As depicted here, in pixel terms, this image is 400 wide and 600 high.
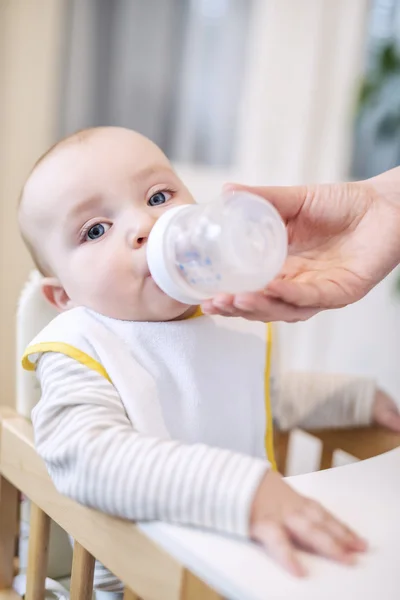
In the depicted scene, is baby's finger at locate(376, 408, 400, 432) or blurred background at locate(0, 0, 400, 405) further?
blurred background at locate(0, 0, 400, 405)

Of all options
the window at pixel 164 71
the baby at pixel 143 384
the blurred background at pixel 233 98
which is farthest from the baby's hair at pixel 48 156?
the window at pixel 164 71

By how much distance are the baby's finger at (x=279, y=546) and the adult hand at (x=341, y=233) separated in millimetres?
271

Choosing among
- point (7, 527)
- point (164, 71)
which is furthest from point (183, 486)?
point (164, 71)

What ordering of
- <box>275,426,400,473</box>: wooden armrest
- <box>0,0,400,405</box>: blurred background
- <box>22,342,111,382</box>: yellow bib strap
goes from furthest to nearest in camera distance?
1. <box>0,0,400,405</box>: blurred background
2. <box>275,426,400,473</box>: wooden armrest
3. <box>22,342,111,382</box>: yellow bib strap

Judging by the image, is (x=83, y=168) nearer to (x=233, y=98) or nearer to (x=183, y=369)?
(x=183, y=369)

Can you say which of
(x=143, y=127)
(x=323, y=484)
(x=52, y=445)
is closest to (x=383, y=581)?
(x=323, y=484)

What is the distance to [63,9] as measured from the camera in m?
1.62

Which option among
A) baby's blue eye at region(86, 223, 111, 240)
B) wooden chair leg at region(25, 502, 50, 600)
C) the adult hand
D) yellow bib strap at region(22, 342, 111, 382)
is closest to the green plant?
the adult hand

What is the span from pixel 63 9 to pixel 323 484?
142cm

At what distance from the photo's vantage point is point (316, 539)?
1.57ft

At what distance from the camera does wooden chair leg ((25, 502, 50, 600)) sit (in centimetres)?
67

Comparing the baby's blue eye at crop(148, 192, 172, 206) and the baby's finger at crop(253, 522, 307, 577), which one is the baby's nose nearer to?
the baby's blue eye at crop(148, 192, 172, 206)

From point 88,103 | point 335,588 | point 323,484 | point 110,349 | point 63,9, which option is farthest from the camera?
point 88,103

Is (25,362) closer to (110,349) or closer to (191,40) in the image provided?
(110,349)
